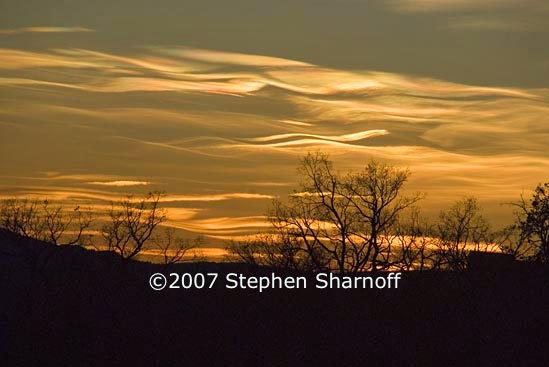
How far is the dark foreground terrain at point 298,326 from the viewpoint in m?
37.4

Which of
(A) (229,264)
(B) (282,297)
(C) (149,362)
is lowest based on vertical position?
(C) (149,362)

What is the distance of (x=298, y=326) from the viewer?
137ft

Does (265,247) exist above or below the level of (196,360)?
above

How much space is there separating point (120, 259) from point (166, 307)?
25.8 meters

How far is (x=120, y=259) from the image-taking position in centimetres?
7212

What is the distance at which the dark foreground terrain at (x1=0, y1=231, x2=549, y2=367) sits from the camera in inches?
1471

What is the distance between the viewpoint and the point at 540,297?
123 ft

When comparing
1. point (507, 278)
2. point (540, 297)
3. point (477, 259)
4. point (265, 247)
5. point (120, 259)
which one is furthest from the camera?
point (120, 259)

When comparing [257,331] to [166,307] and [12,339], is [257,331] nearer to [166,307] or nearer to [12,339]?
[166,307]

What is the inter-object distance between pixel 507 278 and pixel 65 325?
62.0ft

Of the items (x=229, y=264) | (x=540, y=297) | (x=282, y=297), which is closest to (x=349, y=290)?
(x=282, y=297)

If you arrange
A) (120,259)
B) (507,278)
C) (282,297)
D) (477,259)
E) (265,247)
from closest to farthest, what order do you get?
(507,278), (282,297), (477,259), (265,247), (120,259)

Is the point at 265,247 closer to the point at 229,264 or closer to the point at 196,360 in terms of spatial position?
the point at 229,264

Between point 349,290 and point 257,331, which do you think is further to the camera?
point 349,290
